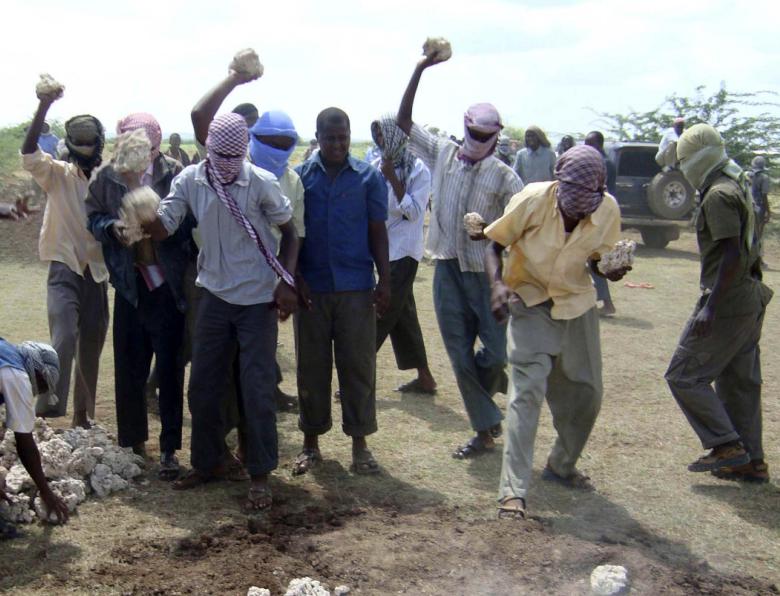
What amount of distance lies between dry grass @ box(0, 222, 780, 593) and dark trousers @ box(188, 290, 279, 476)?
38 centimetres

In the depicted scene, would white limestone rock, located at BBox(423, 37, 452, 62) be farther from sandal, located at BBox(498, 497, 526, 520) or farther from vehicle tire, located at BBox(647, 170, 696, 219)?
vehicle tire, located at BBox(647, 170, 696, 219)

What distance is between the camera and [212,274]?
5008mm

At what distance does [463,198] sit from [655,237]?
43.3ft

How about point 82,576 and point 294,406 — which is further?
point 294,406

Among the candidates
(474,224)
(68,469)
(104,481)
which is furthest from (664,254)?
(68,469)

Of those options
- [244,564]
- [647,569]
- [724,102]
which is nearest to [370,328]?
[244,564]

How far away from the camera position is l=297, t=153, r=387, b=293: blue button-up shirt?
5383 mm

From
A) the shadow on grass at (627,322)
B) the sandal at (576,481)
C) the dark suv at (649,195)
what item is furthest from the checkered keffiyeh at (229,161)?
the dark suv at (649,195)

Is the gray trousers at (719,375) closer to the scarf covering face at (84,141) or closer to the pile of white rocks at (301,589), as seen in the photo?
the pile of white rocks at (301,589)

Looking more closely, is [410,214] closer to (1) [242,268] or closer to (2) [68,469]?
(1) [242,268]

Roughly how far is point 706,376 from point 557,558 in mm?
1917

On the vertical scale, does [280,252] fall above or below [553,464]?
above

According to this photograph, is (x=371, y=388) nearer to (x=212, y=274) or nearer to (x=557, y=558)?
(x=212, y=274)

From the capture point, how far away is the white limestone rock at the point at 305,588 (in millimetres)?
3855
